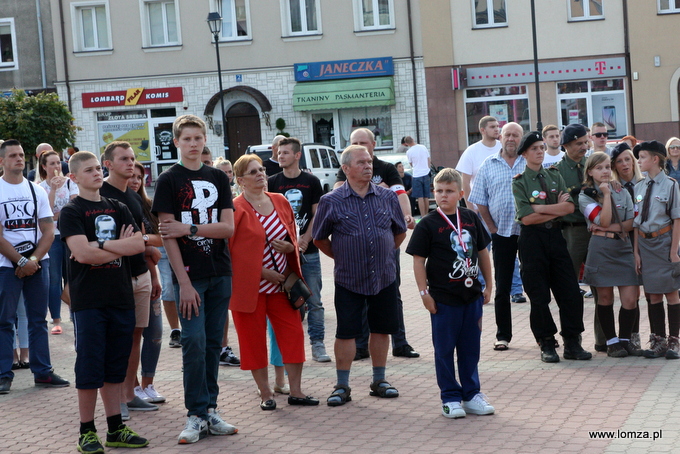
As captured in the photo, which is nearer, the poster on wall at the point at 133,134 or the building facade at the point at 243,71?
the building facade at the point at 243,71

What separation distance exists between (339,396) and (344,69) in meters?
23.3

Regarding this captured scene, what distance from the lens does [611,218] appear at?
7582mm

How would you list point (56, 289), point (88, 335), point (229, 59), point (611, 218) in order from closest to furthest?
1. point (88, 335)
2. point (611, 218)
3. point (56, 289)
4. point (229, 59)

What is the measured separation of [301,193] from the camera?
8.30 metres

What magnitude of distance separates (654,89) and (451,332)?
77.6ft

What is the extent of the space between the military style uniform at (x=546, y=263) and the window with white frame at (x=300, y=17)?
22.9 metres

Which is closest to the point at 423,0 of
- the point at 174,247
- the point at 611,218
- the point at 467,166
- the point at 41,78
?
the point at 41,78

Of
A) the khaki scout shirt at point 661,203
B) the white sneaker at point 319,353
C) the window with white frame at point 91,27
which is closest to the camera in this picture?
the khaki scout shirt at point 661,203

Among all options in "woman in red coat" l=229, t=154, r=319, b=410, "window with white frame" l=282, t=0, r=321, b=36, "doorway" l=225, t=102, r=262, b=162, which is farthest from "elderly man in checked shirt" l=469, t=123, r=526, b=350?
"doorway" l=225, t=102, r=262, b=162

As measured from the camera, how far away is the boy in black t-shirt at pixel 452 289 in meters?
6.15

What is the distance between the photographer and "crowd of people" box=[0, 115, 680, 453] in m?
5.79

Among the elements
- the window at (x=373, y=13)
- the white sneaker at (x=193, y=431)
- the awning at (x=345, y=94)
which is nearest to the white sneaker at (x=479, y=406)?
the white sneaker at (x=193, y=431)

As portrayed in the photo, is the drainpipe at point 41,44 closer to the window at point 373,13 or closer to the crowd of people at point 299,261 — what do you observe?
the window at point 373,13

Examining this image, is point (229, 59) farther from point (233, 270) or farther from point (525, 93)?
point (233, 270)
